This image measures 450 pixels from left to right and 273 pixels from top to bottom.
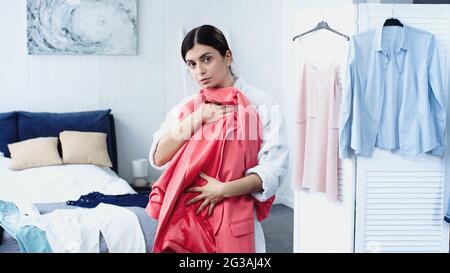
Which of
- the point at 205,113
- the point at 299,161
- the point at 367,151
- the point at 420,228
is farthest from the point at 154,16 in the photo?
the point at 205,113

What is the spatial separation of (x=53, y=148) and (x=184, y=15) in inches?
44.6

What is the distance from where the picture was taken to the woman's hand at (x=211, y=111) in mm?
695

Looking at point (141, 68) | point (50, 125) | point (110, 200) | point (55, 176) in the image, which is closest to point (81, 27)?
point (141, 68)

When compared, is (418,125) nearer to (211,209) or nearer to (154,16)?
(211,209)

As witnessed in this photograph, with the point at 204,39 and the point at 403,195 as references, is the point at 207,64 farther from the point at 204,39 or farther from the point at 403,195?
the point at 403,195

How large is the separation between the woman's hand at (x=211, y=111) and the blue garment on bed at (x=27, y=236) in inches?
30.5

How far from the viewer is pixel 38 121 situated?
284cm

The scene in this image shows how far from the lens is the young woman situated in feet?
2.28

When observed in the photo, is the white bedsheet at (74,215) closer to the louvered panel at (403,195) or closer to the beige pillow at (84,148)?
the beige pillow at (84,148)

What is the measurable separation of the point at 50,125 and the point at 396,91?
1.92 m

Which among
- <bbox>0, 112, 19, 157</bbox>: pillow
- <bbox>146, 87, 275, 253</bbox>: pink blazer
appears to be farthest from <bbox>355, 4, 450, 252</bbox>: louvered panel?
<bbox>0, 112, 19, 157</bbox>: pillow

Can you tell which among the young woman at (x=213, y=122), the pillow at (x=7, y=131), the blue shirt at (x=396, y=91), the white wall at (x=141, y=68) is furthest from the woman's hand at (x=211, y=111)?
the pillow at (x=7, y=131)

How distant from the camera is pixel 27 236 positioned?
51.3 inches

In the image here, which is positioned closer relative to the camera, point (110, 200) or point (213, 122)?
point (213, 122)
